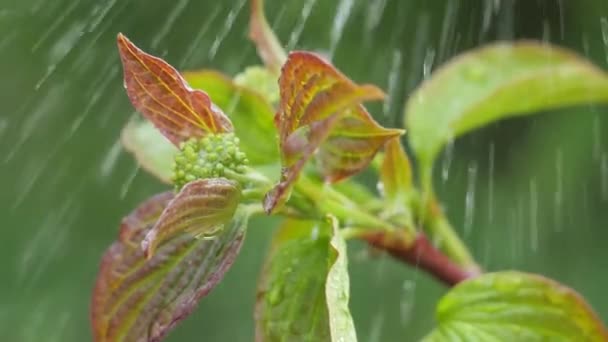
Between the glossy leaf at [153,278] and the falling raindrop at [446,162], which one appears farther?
the falling raindrop at [446,162]

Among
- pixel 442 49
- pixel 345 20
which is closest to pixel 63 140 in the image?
pixel 345 20

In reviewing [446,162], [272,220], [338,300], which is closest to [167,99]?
[338,300]

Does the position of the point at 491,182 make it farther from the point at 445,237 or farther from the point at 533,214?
the point at 445,237

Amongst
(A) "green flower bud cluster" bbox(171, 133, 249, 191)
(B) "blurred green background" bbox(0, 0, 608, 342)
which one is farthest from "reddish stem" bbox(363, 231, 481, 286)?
(B) "blurred green background" bbox(0, 0, 608, 342)

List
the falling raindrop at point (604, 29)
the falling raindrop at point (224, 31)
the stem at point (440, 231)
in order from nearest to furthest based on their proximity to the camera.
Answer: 1. the stem at point (440, 231)
2. the falling raindrop at point (604, 29)
3. the falling raindrop at point (224, 31)

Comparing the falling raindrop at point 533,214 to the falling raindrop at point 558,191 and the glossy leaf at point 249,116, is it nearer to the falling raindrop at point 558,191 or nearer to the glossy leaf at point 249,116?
the falling raindrop at point 558,191

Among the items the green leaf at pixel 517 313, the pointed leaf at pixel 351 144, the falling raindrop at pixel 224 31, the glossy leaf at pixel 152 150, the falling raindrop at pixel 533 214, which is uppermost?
the pointed leaf at pixel 351 144

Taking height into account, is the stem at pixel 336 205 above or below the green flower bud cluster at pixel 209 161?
below

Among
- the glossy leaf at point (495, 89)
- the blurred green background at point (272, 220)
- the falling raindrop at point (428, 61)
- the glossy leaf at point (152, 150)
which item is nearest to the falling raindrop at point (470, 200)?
the blurred green background at point (272, 220)
